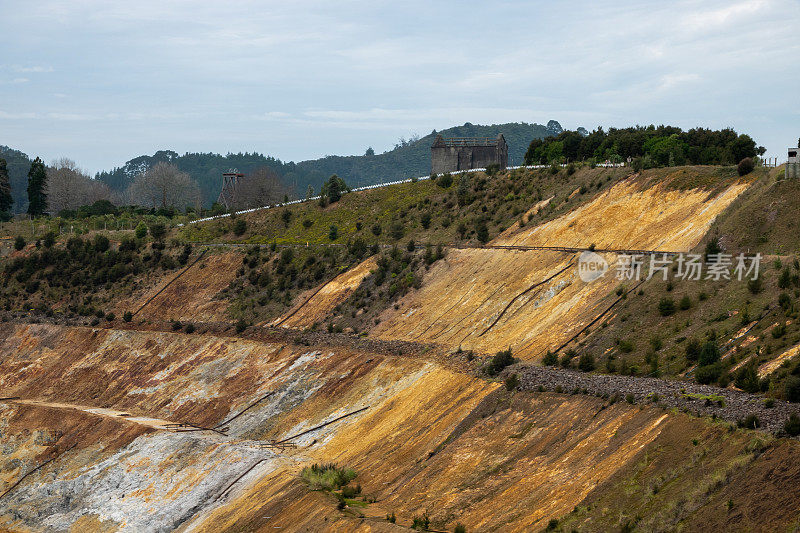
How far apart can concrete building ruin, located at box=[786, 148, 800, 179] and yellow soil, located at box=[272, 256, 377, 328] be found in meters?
27.5

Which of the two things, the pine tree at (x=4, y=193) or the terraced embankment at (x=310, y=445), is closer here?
the terraced embankment at (x=310, y=445)

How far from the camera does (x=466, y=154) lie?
78.4 m

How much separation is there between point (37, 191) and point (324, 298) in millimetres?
65261

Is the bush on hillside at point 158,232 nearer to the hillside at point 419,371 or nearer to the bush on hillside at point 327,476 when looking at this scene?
the hillside at point 419,371

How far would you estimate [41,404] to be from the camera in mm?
50625

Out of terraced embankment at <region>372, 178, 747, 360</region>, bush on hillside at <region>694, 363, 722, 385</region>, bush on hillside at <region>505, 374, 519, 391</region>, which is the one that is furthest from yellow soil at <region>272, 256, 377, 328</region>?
bush on hillside at <region>694, 363, 722, 385</region>

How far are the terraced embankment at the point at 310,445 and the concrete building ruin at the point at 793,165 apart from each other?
707 inches

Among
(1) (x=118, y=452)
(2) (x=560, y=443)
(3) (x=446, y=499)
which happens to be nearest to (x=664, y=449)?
(2) (x=560, y=443)

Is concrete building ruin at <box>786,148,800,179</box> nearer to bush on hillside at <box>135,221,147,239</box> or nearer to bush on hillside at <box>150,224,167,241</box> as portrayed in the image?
bush on hillside at <box>150,224,167,241</box>

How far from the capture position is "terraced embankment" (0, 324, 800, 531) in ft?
75.3

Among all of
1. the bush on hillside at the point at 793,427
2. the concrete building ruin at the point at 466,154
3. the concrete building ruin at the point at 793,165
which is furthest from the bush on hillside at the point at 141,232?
the bush on hillside at the point at 793,427

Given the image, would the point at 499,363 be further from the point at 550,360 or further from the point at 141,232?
the point at 141,232

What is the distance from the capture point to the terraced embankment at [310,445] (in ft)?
75.3

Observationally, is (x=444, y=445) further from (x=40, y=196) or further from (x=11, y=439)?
(x=40, y=196)
